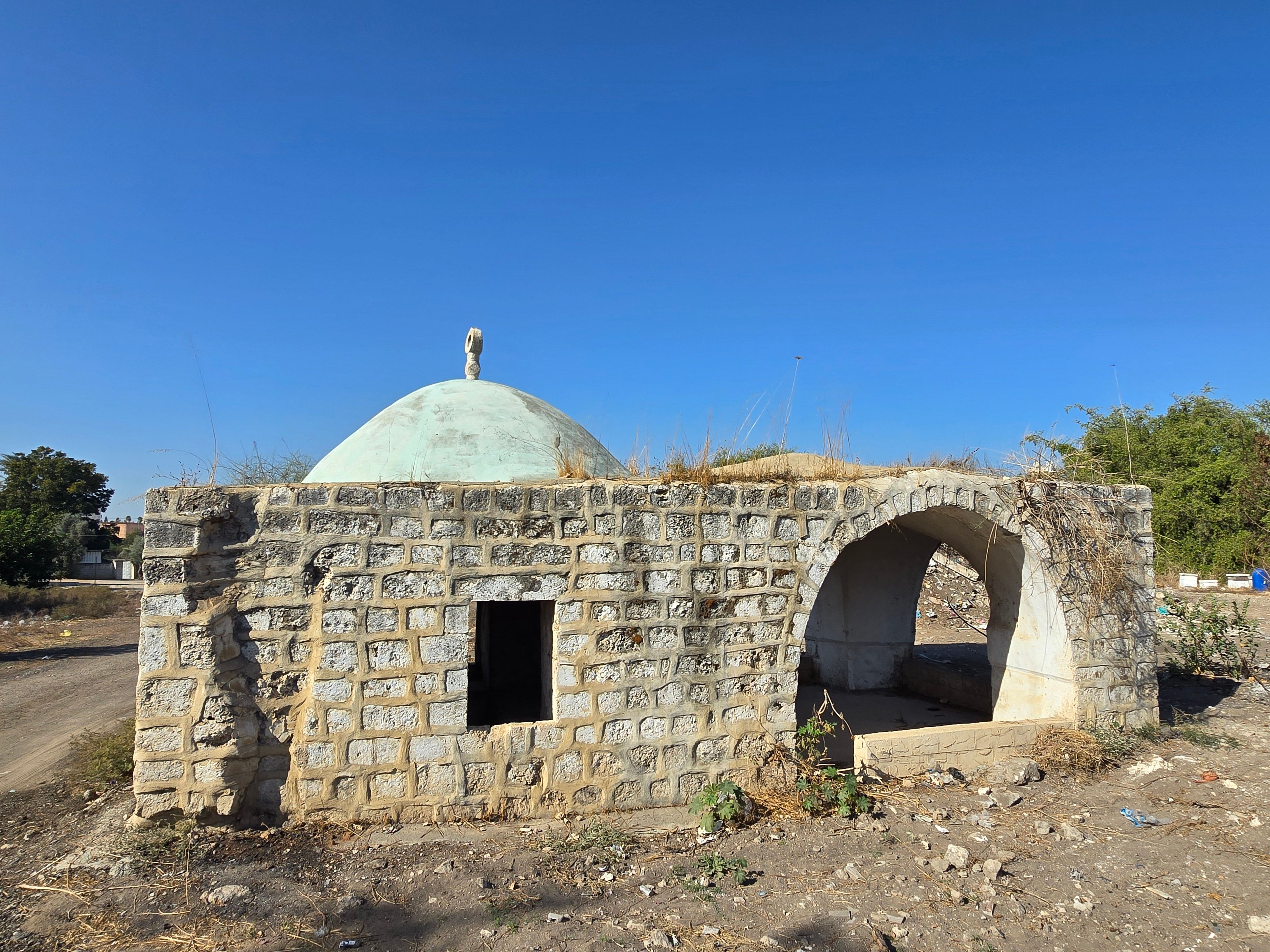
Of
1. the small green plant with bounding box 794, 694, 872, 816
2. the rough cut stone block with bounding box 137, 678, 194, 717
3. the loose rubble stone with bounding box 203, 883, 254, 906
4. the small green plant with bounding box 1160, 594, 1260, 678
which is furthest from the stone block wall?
the small green plant with bounding box 1160, 594, 1260, 678

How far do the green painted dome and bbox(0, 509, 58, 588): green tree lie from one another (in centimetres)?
1566

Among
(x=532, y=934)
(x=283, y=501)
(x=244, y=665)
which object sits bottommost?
(x=532, y=934)

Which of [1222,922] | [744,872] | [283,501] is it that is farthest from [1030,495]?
[283,501]

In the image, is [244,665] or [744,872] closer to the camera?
[744,872]

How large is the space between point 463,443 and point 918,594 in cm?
561

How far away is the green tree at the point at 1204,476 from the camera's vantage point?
17266 mm

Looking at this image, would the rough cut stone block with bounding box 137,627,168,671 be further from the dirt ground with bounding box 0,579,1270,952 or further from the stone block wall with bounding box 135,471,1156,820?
the dirt ground with bounding box 0,579,1270,952

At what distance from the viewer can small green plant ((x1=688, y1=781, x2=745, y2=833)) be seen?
4.41 metres

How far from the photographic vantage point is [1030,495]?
557 centimetres

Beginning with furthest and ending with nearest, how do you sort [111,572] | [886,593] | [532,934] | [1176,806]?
1. [111,572]
2. [886,593]
3. [1176,806]
4. [532,934]

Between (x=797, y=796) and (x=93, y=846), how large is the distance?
430cm

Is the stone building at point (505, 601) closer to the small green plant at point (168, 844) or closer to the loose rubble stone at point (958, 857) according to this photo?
the small green plant at point (168, 844)

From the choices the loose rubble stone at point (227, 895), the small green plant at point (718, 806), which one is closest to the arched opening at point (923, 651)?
the small green plant at point (718, 806)

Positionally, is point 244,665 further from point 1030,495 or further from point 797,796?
point 1030,495
